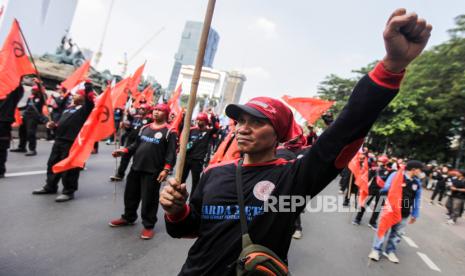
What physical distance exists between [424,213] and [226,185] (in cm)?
1359

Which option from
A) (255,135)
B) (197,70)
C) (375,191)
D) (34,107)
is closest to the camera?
(197,70)

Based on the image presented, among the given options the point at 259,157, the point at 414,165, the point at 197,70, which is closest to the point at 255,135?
the point at 259,157

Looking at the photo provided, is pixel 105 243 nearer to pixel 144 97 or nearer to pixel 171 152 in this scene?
pixel 171 152

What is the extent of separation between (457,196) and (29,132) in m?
13.3

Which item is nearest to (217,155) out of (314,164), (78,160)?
(78,160)

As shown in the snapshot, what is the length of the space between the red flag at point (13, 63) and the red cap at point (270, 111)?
513cm

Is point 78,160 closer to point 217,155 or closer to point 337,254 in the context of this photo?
point 217,155

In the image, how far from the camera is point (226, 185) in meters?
1.58

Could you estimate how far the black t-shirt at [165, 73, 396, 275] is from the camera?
Answer: 1200mm

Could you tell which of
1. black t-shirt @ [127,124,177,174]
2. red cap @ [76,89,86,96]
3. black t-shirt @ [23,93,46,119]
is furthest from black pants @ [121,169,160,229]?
black t-shirt @ [23,93,46,119]

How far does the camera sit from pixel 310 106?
7133 millimetres

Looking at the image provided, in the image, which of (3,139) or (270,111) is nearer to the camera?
(270,111)

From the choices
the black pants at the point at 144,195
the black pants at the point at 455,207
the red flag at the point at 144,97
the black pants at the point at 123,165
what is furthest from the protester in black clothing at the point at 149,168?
the black pants at the point at 455,207

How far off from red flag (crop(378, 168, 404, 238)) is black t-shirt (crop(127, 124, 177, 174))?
3.61m
